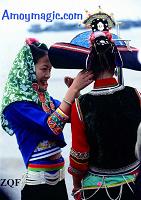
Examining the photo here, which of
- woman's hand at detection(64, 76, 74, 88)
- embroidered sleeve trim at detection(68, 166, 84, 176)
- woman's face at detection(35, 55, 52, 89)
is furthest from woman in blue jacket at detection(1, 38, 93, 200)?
embroidered sleeve trim at detection(68, 166, 84, 176)

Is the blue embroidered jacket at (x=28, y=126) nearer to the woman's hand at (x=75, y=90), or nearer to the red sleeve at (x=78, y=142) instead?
the woman's hand at (x=75, y=90)

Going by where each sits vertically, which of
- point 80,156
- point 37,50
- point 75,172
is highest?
point 37,50

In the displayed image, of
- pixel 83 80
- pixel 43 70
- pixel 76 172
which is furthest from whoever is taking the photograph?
pixel 43 70

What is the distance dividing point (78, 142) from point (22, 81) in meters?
0.58

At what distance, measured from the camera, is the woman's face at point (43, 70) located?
8.47 ft

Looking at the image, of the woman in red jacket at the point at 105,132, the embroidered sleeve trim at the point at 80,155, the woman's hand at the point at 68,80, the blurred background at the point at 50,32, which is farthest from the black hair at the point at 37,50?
the embroidered sleeve trim at the point at 80,155

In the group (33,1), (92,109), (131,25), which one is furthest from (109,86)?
(33,1)

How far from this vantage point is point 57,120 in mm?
2391

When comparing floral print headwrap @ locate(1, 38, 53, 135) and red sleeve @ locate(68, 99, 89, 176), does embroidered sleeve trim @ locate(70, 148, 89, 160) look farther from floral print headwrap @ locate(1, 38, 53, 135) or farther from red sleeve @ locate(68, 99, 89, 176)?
floral print headwrap @ locate(1, 38, 53, 135)

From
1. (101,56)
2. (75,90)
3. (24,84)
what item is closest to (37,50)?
(24,84)

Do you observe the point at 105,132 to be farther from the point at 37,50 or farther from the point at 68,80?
the point at 37,50

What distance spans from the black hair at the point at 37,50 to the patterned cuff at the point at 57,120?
377mm

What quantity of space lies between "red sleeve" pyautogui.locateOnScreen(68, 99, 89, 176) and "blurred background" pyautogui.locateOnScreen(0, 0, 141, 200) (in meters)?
0.52

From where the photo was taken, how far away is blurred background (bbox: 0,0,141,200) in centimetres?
272
